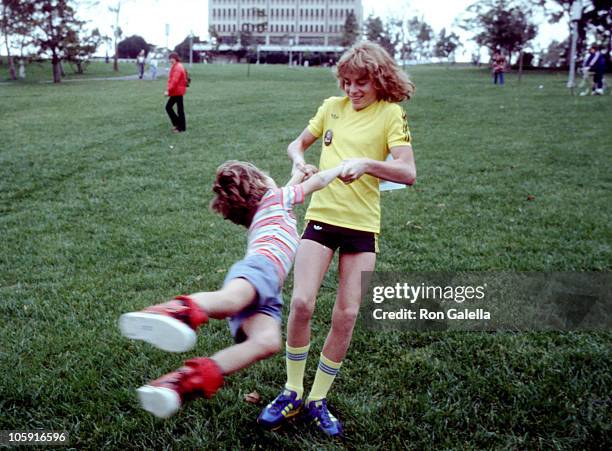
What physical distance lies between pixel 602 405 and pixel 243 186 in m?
2.43

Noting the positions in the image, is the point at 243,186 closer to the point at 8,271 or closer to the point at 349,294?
the point at 349,294

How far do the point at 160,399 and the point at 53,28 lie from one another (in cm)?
3390

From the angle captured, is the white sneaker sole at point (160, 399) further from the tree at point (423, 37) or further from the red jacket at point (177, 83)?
the tree at point (423, 37)

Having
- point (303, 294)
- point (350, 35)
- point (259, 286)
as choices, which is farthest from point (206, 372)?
point (350, 35)

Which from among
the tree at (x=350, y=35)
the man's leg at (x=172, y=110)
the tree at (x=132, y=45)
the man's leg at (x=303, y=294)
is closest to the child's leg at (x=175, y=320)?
the man's leg at (x=303, y=294)

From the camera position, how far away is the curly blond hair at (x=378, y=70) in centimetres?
279

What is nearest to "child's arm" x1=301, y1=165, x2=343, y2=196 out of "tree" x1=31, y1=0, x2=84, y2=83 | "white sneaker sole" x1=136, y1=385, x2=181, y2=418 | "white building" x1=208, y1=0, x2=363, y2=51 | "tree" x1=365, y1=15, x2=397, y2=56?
"white sneaker sole" x1=136, y1=385, x2=181, y2=418

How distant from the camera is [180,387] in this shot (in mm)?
2234

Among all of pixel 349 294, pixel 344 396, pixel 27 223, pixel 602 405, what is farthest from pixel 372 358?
pixel 27 223

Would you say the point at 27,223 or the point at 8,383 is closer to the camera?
the point at 8,383

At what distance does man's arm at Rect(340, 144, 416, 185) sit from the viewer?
8.53ft

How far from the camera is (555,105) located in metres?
18.8

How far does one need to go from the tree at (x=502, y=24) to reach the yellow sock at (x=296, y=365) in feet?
163

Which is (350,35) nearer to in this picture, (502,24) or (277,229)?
Answer: (502,24)
